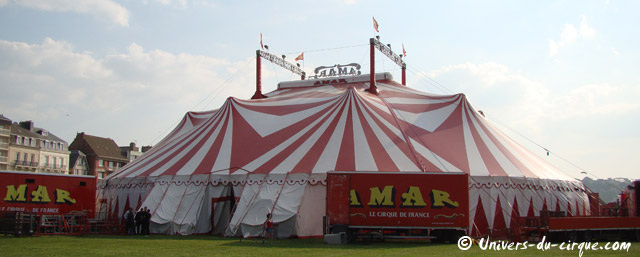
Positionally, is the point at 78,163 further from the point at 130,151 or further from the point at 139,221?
the point at 139,221

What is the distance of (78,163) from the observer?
58562 mm

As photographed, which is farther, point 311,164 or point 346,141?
point 346,141

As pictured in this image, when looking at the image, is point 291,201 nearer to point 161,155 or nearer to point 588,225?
point 161,155

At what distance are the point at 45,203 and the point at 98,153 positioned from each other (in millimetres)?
44489

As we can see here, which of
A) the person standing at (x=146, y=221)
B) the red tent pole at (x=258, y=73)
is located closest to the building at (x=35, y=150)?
the red tent pole at (x=258, y=73)

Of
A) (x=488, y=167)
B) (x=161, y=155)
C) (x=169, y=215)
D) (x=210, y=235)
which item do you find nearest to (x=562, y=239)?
(x=488, y=167)

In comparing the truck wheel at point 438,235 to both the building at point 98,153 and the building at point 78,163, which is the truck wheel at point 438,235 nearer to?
the building at point 98,153

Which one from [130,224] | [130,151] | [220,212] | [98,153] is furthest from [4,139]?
[220,212]

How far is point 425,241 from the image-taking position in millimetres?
15695

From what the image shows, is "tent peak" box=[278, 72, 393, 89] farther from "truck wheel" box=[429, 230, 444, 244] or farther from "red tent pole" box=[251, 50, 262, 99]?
"truck wheel" box=[429, 230, 444, 244]

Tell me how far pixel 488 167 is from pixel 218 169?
27.5 feet

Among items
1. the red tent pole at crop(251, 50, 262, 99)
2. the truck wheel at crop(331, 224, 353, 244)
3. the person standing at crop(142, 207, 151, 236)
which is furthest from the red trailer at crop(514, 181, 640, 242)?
the red tent pole at crop(251, 50, 262, 99)

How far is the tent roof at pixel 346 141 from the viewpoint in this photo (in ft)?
60.2

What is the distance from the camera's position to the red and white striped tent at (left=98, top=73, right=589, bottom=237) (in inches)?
691
